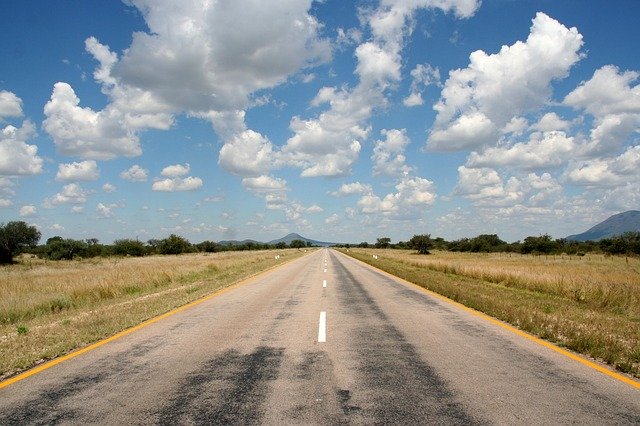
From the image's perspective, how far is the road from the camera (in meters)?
4.51

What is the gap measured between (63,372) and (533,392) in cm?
637

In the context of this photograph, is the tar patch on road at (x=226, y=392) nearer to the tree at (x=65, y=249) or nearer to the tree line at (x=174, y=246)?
the tree line at (x=174, y=246)

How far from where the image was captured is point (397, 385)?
542 centimetres

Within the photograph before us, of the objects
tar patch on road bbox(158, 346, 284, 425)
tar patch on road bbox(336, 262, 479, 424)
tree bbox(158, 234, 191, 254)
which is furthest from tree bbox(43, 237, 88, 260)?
tar patch on road bbox(158, 346, 284, 425)

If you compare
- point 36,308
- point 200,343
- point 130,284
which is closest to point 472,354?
point 200,343

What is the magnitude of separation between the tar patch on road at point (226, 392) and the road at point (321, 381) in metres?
0.02

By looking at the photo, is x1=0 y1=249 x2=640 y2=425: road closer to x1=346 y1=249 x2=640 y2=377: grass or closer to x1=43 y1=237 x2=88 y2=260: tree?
x1=346 y1=249 x2=640 y2=377: grass

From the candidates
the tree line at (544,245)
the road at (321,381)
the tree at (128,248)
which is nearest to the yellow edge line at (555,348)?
the road at (321,381)

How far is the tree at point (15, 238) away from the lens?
5747 centimetres

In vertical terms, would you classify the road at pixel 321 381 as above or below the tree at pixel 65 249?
below

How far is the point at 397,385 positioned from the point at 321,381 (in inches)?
38.8

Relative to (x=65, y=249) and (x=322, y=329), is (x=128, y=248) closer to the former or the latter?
(x=65, y=249)

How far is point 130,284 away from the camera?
65.6ft

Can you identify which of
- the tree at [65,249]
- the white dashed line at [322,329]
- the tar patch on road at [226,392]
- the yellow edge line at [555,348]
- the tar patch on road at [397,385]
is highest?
the tree at [65,249]
